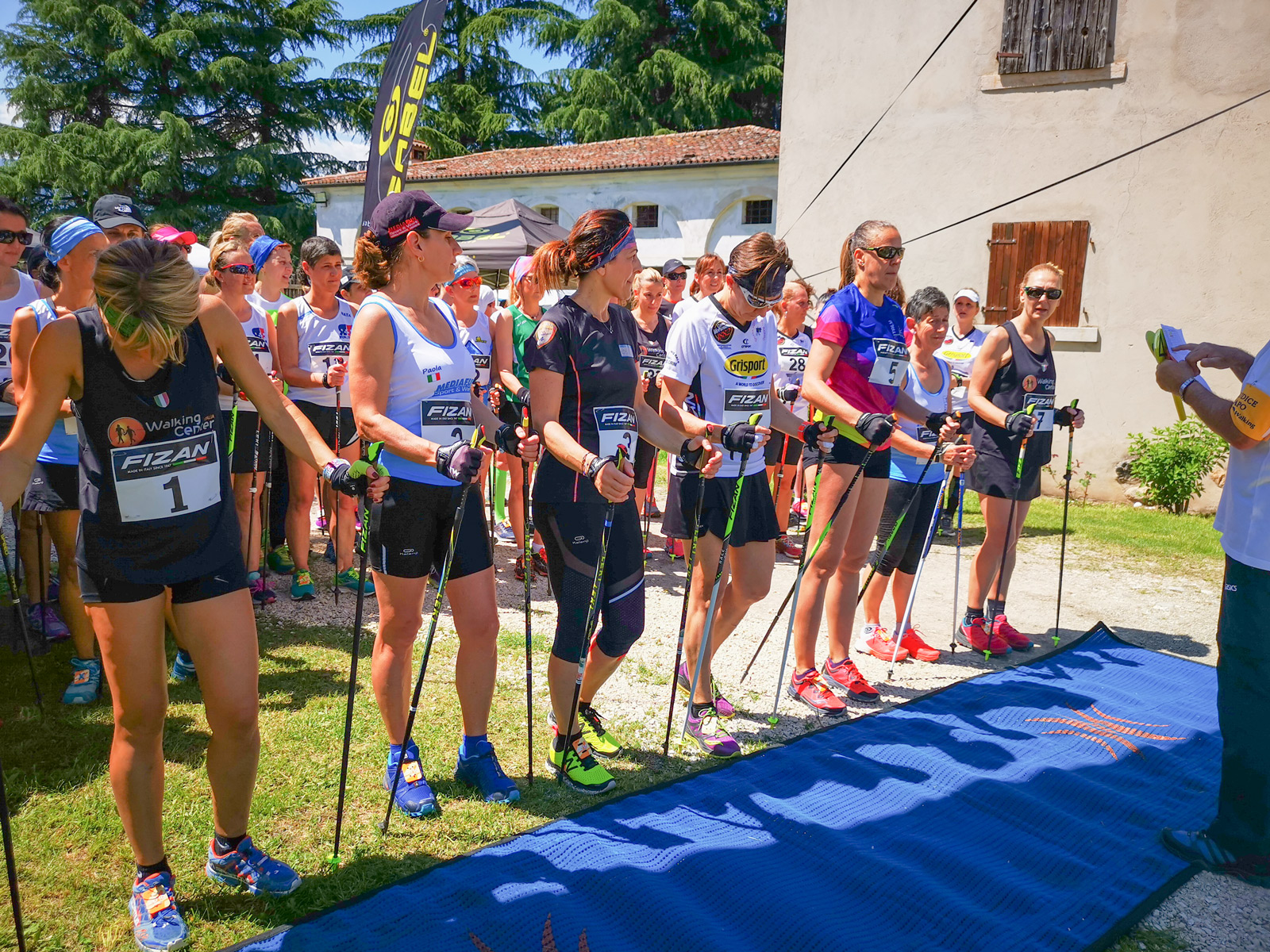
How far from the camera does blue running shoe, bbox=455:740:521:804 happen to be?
3.43 metres

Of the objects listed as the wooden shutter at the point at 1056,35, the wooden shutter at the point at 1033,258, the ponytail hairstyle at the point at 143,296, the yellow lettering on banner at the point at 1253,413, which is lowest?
the yellow lettering on banner at the point at 1253,413

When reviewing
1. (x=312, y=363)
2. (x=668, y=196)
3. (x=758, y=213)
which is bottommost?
(x=312, y=363)

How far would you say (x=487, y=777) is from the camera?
346 cm

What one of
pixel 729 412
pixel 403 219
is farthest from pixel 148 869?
pixel 729 412

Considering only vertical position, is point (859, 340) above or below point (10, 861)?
above

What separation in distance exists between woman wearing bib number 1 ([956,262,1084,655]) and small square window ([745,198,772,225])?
17.6 metres

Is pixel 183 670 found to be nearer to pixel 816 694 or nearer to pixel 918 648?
pixel 816 694

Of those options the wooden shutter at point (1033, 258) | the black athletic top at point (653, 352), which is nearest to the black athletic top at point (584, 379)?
the black athletic top at point (653, 352)

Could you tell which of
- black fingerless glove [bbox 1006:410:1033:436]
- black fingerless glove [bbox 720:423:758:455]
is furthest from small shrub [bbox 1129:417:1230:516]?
black fingerless glove [bbox 720:423:758:455]

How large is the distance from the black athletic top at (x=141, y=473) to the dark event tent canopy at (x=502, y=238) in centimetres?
987

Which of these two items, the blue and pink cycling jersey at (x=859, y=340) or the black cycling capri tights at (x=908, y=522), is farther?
the black cycling capri tights at (x=908, y=522)

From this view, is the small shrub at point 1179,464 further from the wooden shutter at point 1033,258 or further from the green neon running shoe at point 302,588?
the green neon running shoe at point 302,588

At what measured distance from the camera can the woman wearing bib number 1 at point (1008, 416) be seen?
5.32 metres

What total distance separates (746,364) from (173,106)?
33888mm
